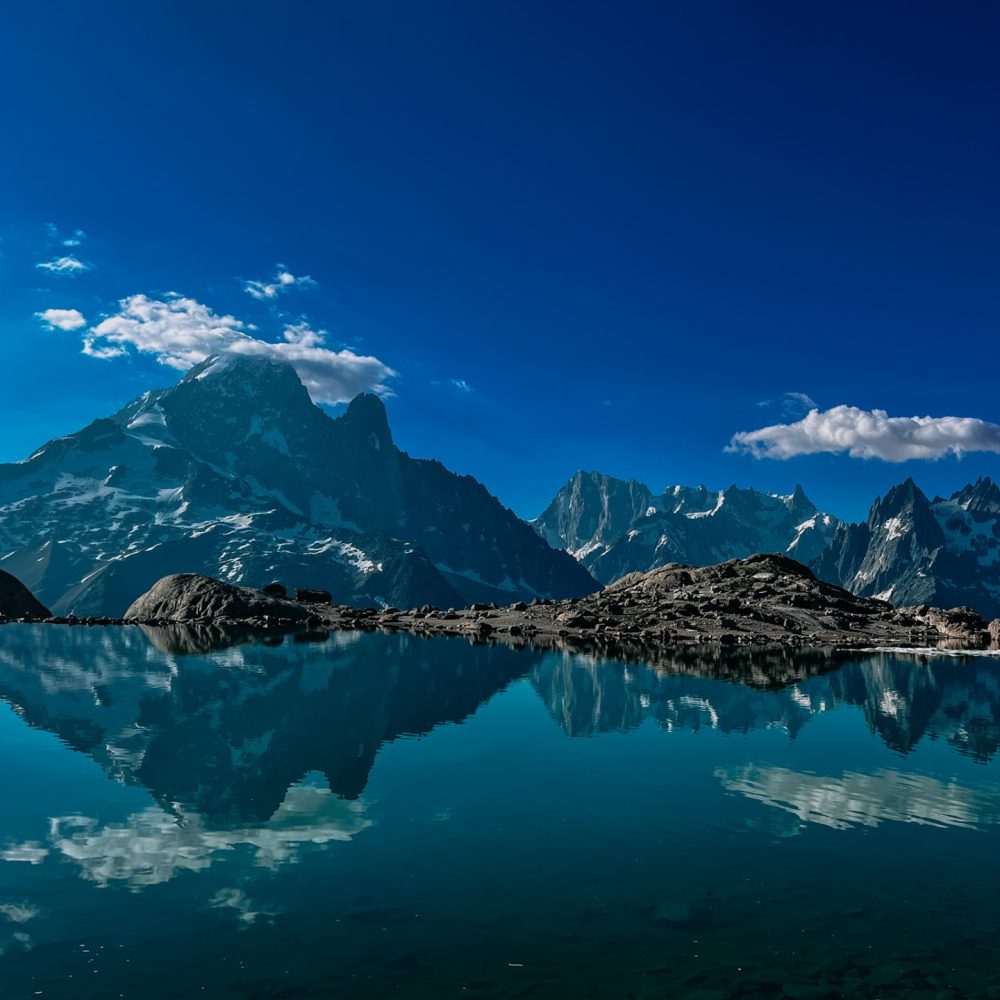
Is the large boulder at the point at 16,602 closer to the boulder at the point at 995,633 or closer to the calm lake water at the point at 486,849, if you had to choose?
the calm lake water at the point at 486,849

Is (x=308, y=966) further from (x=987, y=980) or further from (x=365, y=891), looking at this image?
(x=987, y=980)

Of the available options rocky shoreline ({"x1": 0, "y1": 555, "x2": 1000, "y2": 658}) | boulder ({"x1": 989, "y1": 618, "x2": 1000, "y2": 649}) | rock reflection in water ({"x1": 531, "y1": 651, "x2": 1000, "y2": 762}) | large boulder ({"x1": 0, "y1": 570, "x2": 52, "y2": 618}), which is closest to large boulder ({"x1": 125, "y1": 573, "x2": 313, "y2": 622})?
rocky shoreline ({"x1": 0, "y1": 555, "x2": 1000, "y2": 658})

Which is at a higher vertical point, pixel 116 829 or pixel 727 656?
pixel 727 656

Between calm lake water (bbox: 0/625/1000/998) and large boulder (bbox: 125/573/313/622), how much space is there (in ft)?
338

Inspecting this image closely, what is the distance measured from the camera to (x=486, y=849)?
1232 inches

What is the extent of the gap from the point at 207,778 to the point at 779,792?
97.2ft

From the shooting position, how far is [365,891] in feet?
86.9

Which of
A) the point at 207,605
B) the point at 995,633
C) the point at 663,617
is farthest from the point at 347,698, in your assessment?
the point at 995,633

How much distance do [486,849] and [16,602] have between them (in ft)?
589

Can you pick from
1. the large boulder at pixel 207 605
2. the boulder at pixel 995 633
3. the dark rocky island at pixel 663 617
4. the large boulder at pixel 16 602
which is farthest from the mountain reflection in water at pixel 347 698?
the large boulder at pixel 16 602

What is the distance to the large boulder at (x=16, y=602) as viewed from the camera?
170875 millimetres

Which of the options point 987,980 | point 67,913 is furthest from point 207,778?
point 987,980

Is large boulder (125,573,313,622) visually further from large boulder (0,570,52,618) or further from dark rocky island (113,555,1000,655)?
large boulder (0,570,52,618)

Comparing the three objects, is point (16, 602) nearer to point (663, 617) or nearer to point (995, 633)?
point (663, 617)
